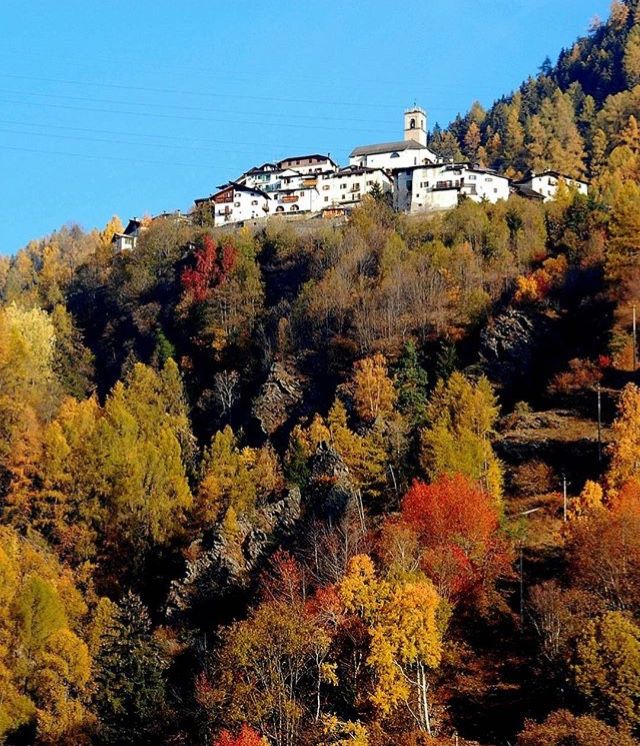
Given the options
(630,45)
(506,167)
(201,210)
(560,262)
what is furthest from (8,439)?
(630,45)

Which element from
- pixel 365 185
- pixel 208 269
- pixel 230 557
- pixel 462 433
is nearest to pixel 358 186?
pixel 365 185

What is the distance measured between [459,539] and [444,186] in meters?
64.8

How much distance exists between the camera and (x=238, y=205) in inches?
4402

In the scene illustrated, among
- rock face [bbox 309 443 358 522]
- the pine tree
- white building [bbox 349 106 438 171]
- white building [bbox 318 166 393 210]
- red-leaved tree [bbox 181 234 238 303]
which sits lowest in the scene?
the pine tree

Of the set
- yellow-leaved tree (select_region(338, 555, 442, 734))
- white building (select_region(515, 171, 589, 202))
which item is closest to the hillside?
yellow-leaved tree (select_region(338, 555, 442, 734))

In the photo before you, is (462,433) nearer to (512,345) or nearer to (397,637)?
(512,345)

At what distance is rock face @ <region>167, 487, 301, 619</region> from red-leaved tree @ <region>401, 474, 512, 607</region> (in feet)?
24.9

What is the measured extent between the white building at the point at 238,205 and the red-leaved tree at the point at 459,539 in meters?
68.7

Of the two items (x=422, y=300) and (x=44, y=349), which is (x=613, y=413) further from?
(x=44, y=349)

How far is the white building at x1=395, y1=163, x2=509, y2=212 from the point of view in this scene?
102 metres

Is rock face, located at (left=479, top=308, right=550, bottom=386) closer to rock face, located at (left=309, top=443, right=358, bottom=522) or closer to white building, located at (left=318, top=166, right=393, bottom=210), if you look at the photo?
rock face, located at (left=309, top=443, right=358, bottom=522)

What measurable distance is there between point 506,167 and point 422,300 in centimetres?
7221

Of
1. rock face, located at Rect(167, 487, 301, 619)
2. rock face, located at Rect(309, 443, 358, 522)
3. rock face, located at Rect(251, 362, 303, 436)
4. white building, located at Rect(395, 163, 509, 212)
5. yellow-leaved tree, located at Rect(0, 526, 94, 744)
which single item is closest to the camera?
yellow-leaved tree, located at Rect(0, 526, 94, 744)

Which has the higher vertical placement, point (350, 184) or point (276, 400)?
point (350, 184)
